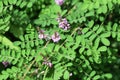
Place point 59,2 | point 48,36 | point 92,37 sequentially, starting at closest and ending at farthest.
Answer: point 92,37
point 48,36
point 59,2

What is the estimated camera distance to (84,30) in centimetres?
221

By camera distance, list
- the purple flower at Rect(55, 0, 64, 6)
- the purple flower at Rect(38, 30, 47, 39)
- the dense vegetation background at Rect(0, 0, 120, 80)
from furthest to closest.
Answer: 1. the purple flower at Rect(55, 0, 64, 6)
2. the purple flower at Rect(38, 30, 47, 39)
3. the dense vegetation background at Rect(0, 0, 120, 80)

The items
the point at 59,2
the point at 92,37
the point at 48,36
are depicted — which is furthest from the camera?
the point at 59,2

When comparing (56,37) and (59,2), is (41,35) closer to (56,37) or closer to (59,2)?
(56,37)

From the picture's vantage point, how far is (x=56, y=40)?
223cm

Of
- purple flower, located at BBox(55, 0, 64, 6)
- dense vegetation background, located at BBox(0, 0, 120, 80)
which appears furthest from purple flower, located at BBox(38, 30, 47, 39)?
purple flower, located at BBox(55, 0, 64, 6)

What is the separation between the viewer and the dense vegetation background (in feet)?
7.04

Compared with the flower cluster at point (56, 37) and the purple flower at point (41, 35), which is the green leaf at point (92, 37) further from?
the purple flower at point (41, 35)

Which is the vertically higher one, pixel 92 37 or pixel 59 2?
pixel 59 2

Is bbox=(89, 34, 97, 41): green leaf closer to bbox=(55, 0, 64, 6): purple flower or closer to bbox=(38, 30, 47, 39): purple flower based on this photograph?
bbox=(38, 30, 47, 39): purple flower

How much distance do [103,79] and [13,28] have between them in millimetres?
766

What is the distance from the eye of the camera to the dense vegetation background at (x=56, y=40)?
215cm

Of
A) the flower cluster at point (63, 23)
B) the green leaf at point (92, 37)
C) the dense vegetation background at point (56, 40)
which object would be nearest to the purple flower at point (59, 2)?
the dense vegetation background at point (56, 40)

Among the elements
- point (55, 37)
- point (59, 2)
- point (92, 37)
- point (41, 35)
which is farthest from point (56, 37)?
point (59, 2)
